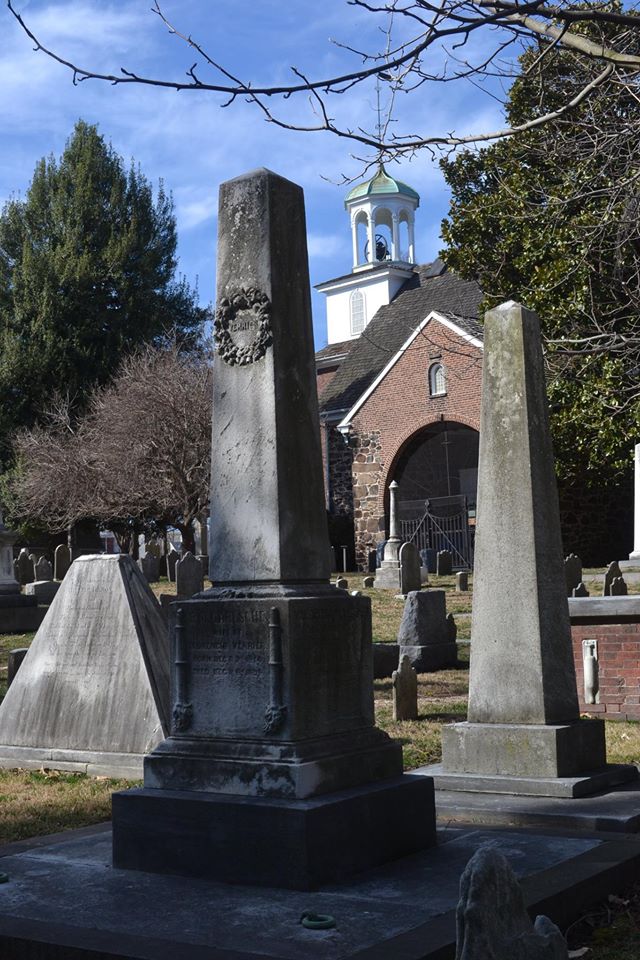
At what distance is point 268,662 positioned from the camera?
541 centimetres

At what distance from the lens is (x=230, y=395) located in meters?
5.94

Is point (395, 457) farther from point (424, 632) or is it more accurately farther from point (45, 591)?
point (424, 632)

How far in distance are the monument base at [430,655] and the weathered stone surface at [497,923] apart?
10.6m

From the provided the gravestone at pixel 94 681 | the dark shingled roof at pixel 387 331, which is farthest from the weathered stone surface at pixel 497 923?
the dark shingled roof at pixel 387 331

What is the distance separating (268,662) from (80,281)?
122 ft

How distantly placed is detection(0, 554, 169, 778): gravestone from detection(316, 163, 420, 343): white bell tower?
142 feet

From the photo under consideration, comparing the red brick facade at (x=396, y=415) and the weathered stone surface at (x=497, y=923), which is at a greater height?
the red brick facade at (x=396, y=415)

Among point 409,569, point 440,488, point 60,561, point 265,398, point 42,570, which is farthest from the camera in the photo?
point 440,488

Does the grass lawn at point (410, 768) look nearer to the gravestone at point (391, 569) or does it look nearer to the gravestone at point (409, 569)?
the gravestone at point (409, 569)

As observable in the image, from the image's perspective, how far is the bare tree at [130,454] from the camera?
3488 cm

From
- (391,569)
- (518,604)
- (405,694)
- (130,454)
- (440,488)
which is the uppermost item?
(130,454)

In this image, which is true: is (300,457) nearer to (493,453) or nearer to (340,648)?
(340,648)

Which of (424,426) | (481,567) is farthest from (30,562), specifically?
(481,567)

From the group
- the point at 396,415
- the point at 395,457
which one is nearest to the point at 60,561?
the point at 395,457
